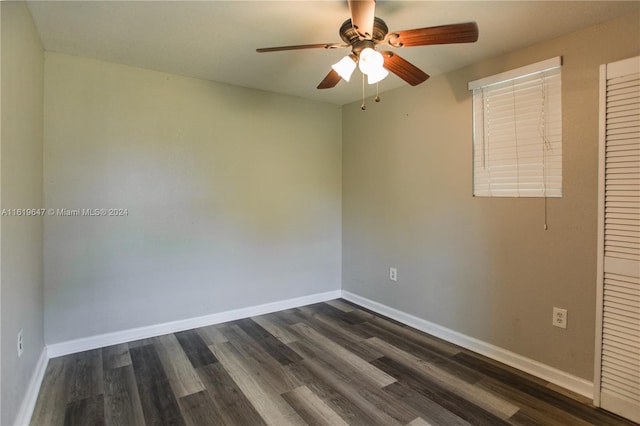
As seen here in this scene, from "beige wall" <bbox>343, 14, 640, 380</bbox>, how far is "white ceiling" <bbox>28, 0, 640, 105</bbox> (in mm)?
219

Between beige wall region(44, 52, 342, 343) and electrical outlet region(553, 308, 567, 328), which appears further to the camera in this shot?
→ beige wall region(44, 52, 342, 343)

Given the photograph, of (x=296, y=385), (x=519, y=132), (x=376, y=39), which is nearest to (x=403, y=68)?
(x=376, y=39)

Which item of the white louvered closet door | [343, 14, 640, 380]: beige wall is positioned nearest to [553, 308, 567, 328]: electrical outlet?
[343, 14, 640, 380]: beige wall

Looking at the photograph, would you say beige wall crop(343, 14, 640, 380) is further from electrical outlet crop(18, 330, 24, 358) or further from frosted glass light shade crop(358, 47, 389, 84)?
electrical outlet crop(18, 330, 24, 358)

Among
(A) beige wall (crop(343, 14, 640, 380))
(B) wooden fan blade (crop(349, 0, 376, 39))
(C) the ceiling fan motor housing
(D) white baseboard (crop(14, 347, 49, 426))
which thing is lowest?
(D) white baseboard (crop(14, 347, 49, 426))

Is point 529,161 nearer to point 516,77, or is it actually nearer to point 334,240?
point 516,77

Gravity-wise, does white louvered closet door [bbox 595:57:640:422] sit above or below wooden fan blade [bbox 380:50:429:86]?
below

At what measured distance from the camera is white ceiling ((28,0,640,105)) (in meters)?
1.81

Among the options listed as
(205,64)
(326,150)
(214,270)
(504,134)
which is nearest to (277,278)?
(214,270)

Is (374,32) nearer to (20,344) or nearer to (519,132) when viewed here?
(519,132)

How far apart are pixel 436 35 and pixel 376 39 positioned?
1.12ft

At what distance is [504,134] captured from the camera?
7.96 feet

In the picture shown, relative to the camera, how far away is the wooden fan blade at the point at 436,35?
1520 mm

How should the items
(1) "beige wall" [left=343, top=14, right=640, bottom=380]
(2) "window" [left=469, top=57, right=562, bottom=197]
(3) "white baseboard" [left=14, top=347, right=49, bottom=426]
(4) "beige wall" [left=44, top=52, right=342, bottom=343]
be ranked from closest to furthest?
(3) "white baseboard" [left=14, top=347, right=49, bottom=426], (1) "beige wall" [left=343, top=14, right=640, bottom=380], (2) "window" [left=469, top=57, right=562, bottom=197], (4) "beige wall" [left=44, top=52, right=342, bottom=343]
